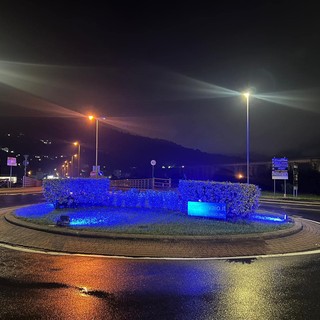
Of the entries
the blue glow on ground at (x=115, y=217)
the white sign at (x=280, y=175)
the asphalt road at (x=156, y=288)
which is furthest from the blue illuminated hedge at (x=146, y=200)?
the white sign at (x=280, y=175)

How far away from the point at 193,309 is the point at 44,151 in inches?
4732

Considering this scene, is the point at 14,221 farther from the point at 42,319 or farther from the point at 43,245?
the point at 42,319

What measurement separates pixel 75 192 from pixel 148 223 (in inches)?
238

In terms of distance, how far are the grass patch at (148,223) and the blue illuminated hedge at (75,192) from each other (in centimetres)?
128

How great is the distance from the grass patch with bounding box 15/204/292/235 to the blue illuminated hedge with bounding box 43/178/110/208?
4.20ft

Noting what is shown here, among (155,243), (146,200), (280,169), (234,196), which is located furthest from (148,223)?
(280,169)

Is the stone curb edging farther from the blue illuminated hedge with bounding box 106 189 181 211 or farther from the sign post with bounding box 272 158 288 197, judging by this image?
the sign post with bounding box 272 158 288 197

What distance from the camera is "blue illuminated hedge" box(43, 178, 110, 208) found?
17.0m

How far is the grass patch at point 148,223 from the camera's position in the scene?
1111 cm

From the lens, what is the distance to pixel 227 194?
14109mm

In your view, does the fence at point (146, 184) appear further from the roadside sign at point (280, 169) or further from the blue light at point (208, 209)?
the blue light at point (208, 209)

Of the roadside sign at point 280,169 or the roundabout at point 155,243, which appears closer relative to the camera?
the roundabout at point 155,243

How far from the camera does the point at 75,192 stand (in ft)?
57.0

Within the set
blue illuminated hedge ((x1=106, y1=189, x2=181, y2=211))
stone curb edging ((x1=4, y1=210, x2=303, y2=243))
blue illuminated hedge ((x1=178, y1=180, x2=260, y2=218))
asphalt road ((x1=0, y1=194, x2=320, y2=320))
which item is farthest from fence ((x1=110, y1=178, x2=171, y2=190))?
asphalt road ((x1=0, y1=194, x2=320, y2=320))
